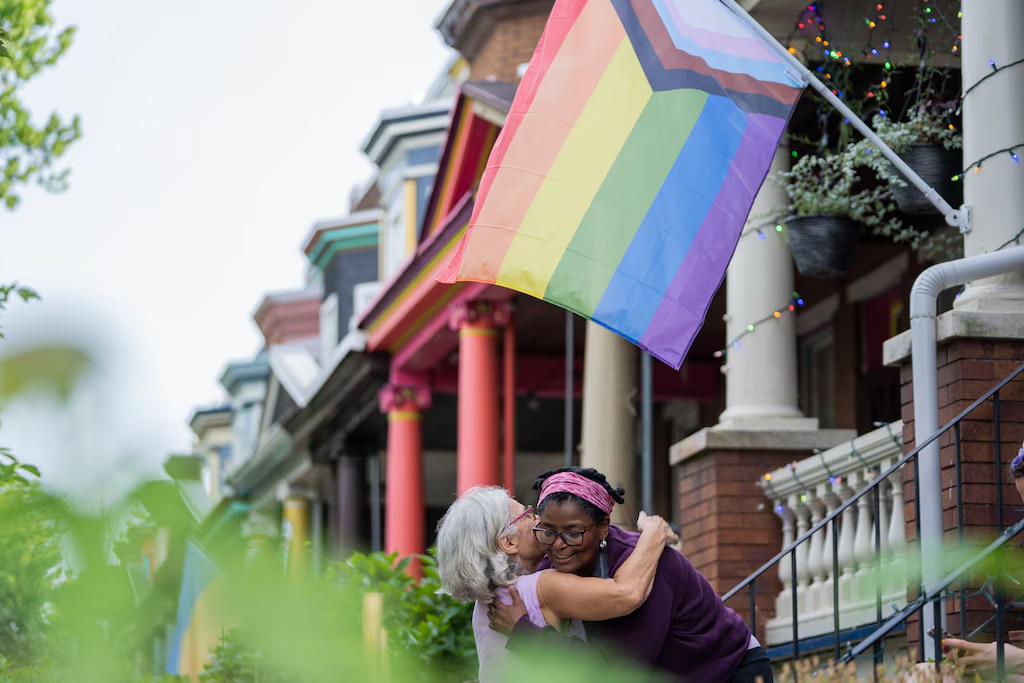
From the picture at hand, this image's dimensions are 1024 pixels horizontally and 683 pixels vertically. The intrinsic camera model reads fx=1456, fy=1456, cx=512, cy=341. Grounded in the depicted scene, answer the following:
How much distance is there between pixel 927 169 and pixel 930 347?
1.51m

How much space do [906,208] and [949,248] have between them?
1.19 metres

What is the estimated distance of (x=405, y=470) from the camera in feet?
51.7

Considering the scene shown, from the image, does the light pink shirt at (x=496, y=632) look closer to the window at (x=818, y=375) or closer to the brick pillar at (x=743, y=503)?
the brick pillar at (x=743, y=503)

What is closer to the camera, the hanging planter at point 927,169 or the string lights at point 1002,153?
the string lights at point 1002,153

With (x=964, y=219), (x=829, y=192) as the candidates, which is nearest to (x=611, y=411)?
(x=829, y=192)

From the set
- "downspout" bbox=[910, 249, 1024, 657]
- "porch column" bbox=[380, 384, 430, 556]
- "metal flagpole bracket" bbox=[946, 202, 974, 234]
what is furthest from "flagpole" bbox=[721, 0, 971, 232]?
"porch column" bbox=[380, 384, 430, 556]

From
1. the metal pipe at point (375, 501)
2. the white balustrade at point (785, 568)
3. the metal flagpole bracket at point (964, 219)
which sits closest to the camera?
the metal flagpole bracket at point (964, 219)

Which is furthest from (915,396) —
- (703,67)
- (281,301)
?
(281,301)

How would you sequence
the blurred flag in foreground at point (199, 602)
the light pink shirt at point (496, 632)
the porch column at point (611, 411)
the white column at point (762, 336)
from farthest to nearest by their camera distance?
the porch column at point (611, 411) → the white column at point (762, 336) → the light pink shirt at point (496, 632) → the blurred flag in foreground at point (199, 602)

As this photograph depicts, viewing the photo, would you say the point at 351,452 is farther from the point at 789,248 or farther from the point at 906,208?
the point at 906,208

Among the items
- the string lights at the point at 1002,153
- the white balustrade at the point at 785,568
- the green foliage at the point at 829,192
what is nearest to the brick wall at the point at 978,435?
the string lights at the point at 1002,153

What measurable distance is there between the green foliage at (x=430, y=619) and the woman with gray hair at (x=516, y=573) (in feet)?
9.57

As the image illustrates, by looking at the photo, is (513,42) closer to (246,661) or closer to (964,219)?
(964,219)

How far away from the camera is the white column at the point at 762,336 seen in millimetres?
Answer: 8758
